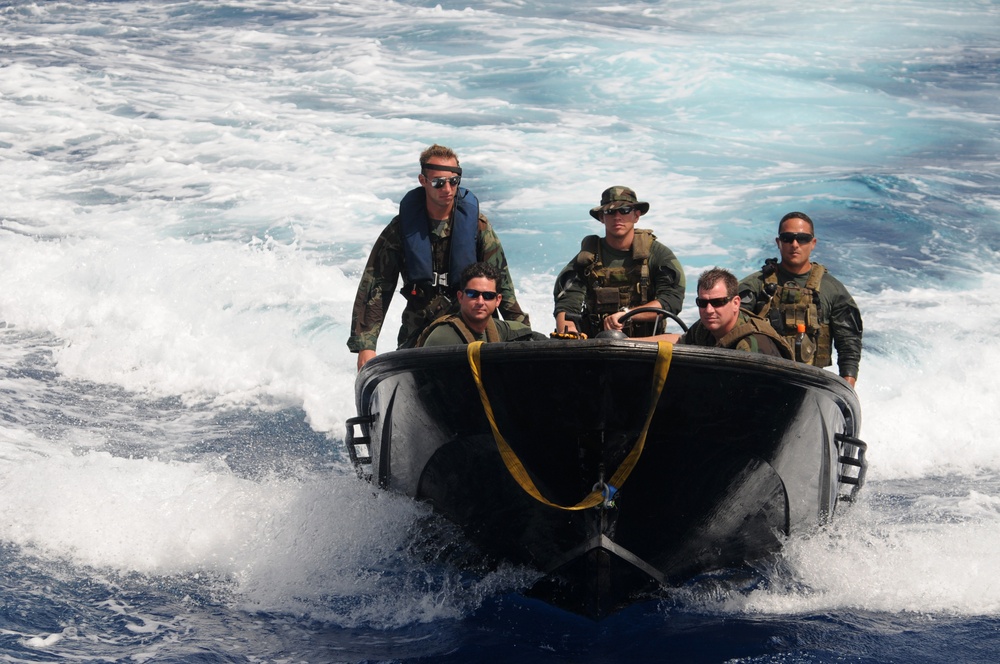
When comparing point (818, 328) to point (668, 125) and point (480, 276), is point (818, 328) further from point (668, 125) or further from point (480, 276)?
point (668, 125)

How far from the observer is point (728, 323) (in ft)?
16.6

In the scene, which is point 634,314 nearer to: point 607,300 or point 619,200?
point 607,300

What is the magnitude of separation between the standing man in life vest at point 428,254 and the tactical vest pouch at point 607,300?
387mm

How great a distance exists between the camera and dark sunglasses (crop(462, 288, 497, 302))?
16.9ft

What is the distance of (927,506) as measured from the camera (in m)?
7.34

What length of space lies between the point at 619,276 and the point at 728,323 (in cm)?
119

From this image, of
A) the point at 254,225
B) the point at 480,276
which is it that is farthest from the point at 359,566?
the point at 254,225

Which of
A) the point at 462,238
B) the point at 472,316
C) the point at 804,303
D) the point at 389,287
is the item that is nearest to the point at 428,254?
the point at 462,238

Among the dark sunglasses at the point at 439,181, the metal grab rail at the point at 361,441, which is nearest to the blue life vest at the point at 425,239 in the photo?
the dark sunglasses at the point at 439,181

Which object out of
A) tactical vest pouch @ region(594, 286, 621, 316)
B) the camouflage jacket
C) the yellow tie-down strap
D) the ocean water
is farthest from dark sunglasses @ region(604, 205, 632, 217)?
the ocean water

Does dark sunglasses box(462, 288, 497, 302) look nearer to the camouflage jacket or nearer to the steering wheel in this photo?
the steering wheel

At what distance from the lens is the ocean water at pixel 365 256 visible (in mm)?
5117

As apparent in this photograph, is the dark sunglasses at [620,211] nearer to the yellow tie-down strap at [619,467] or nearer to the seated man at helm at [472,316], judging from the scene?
the seated man at helm at [472,316]

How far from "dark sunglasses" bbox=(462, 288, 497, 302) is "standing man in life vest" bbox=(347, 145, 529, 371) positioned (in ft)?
2.70
